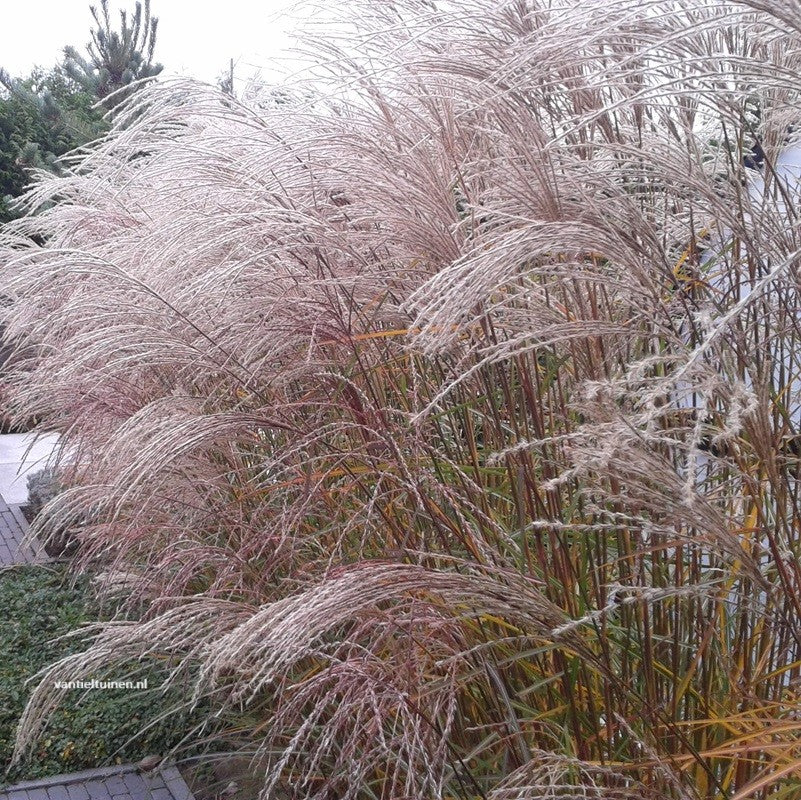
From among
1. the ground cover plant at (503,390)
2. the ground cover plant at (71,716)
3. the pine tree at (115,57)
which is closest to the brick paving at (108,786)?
the ground cover plant at (71,716)

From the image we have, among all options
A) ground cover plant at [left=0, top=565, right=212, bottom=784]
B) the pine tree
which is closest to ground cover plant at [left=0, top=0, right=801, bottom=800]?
ground cover plant at [left=0, top=565, right=212, bottom=784]

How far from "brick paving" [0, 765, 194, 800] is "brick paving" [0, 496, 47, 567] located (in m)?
2.43

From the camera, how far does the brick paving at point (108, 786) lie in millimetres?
3916

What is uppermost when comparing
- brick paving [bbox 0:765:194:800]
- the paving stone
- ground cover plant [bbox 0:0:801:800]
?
ground cover plant [bbox 0:0:801:800]

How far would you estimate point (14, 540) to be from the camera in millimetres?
7441

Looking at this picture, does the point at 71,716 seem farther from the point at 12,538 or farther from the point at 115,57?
the point at 115,57

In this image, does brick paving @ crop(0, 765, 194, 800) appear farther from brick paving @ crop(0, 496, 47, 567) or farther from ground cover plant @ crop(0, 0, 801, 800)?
brick paving @ crop(0, 496, 47, 567)

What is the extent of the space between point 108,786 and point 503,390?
239cm

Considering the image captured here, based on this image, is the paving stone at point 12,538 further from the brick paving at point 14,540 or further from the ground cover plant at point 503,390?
the ground cover plant at point 503,390

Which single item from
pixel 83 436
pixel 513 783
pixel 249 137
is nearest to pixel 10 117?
pixel 83 436

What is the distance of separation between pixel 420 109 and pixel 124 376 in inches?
Answer: 72.7

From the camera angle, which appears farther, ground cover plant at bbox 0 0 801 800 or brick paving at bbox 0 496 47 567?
brick paving at bbox 0 496 47 567

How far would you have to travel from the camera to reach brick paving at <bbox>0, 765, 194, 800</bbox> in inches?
154

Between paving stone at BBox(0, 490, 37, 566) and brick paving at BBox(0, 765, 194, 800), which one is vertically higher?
brick paving at BBox(0, 765, 194, 800)
